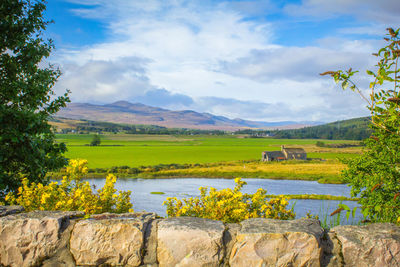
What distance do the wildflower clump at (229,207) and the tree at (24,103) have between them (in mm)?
3644

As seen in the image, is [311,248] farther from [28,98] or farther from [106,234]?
[28,98]

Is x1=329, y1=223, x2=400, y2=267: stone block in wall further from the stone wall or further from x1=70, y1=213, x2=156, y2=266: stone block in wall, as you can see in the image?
x1=70, y1=213, x2=156, y2=266: stone block in wall

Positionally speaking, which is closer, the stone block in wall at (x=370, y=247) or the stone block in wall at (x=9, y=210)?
the stone block in wall at (x=370, y=247)

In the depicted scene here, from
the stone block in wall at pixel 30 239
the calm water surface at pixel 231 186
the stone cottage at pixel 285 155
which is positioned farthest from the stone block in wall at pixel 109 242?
the stone cottage at pixel 285 155

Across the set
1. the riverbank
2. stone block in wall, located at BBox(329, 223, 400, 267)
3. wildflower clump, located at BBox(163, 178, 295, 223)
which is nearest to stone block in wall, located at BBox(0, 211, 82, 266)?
wildflower clump, located at BBox(163, 178, 295, 223)

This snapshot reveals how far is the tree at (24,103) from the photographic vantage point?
6781 mm

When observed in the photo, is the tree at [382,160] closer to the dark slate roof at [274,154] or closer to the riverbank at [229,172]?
the riverbank at [229,172]

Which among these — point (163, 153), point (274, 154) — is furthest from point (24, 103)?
point (163, 153)

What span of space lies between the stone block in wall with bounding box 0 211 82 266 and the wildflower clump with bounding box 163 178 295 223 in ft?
5.13

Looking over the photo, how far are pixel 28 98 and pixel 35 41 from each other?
59.8 inches

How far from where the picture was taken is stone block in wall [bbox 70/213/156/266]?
11.5 feet

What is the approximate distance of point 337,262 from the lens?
3.32 meters

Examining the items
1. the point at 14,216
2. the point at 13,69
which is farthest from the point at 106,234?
the point at 13,69

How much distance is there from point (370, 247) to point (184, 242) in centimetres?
174
